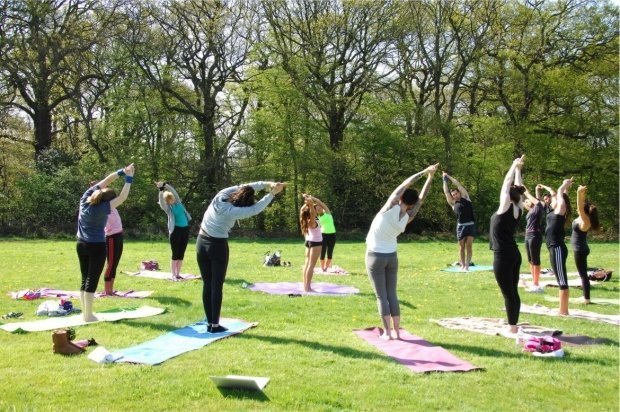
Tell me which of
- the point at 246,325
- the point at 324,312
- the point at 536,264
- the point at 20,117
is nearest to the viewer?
the point at 246,325

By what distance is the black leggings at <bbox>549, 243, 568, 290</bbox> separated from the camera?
30.3ft

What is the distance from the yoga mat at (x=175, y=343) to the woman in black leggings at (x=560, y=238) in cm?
495

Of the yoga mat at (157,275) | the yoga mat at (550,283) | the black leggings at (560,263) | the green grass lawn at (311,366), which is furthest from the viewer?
the yoga mat at (157,275)

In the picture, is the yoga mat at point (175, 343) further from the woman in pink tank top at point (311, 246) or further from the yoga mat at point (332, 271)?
the yoga mat at point (332, 271)

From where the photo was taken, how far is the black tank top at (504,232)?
24.7ft

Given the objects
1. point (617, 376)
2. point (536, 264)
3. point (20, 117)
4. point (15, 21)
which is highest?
point (15, 21)

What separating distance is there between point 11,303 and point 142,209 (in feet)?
64.7

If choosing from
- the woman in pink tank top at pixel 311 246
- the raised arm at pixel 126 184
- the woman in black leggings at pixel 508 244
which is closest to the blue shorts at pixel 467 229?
the woman in pink tank top at pixel 311 246

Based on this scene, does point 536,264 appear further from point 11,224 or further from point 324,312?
point 11,224

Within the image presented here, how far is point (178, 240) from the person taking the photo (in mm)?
12594

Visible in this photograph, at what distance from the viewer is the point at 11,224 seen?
28438 millimetres

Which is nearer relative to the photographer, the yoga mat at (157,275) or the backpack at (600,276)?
the yoga mat at (157,275)

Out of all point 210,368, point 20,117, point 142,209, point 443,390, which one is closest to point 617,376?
point 443,390

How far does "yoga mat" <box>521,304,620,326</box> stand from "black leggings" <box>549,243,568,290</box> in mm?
493
